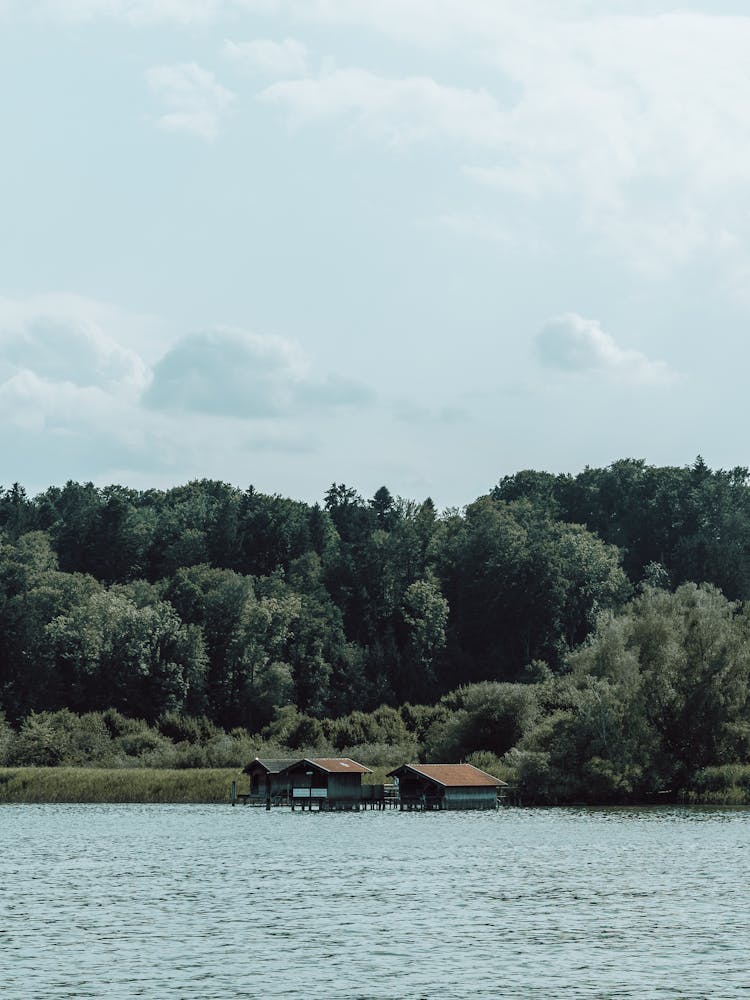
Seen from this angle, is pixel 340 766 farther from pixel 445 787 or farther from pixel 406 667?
pixel 406 667

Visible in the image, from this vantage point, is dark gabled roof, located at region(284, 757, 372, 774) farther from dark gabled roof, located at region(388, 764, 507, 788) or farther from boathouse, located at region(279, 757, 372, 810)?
dark gabled roof, located at region(388, 764, 507, 788)

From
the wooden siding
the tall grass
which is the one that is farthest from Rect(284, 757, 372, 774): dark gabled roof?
the tall grass

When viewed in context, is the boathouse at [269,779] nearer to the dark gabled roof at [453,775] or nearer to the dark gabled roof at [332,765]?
the dark gabled roof at [332,765]

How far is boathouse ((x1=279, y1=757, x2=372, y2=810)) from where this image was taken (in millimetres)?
118312

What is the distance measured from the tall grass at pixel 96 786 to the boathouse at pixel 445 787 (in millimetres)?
18299

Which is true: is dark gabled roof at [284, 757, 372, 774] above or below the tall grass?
above

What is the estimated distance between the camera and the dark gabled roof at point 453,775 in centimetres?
11519

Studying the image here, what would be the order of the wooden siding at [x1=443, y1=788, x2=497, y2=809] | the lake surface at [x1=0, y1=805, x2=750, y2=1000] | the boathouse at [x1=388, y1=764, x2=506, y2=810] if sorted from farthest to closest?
the wooden siding at [x1=443, y1=788, x2=497, y2=809]
the boathouse at [x1=388, y1=764, x2=506, y2=810]
the lake surface at [x1=0, y1=805, x2=750, y2=1000]

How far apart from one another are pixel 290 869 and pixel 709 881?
19.6 meters

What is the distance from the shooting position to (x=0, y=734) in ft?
454

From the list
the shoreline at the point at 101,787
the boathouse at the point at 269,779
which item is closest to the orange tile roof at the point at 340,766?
the boathouse at the point at 269,779

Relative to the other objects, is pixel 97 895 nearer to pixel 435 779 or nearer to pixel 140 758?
pixel 435 779

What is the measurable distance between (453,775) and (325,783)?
36.0 feet

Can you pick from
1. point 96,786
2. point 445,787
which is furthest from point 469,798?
point 96,786
